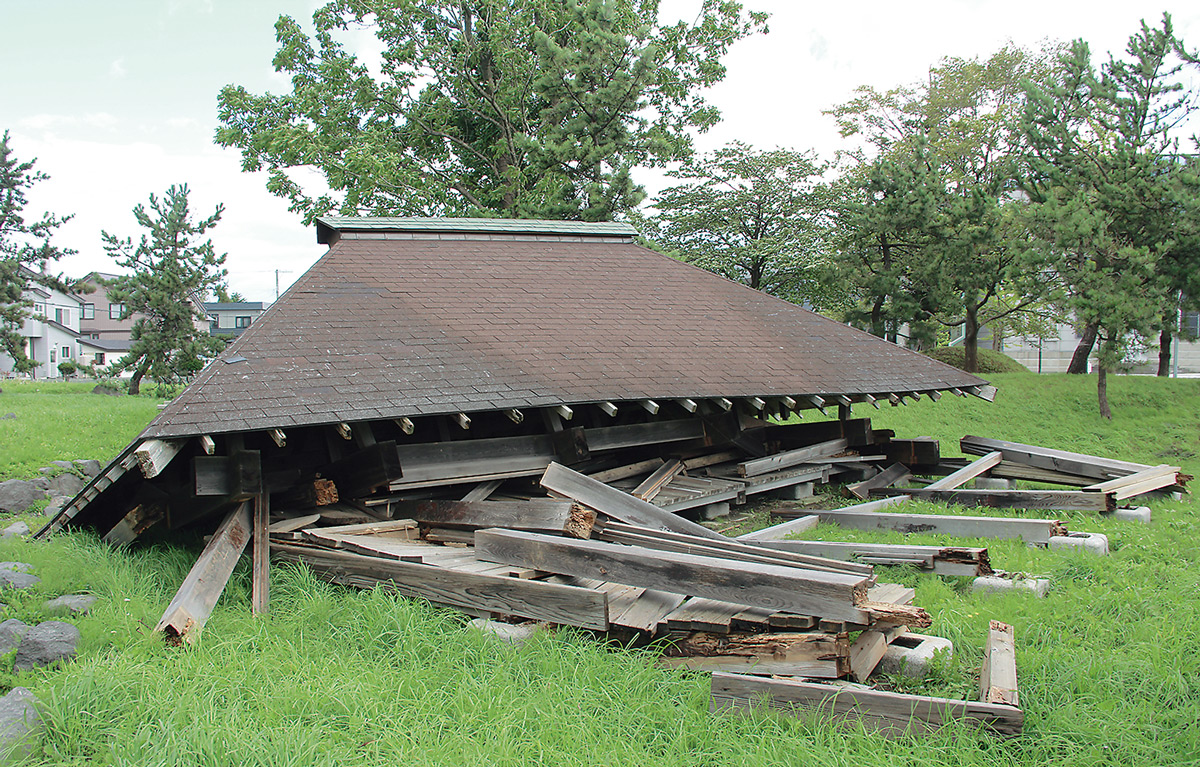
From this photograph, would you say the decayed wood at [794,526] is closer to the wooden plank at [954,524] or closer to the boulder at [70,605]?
the wooden plank at [954,524]

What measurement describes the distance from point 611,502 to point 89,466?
9.69m

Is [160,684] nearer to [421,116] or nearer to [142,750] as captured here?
[142,750]

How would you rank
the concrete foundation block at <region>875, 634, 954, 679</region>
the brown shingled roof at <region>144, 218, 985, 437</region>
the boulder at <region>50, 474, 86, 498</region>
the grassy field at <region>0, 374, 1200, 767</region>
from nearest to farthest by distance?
1. the grassy field at <region>0, 374, 1200, 767</region>
2. the concrete foundation block at <region>875, 634, 954, 679</region>
3. the brown shingled roof at <region>144, 218, 985, 437</region>
4. the boulder at <region>50, 474, 86, 498</region>

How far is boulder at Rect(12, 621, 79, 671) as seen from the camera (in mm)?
4980

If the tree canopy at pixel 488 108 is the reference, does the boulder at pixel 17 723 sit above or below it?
below

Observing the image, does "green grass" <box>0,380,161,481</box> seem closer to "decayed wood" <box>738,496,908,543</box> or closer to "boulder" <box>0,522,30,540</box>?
"boulder" <box>0,522,30,540</box>

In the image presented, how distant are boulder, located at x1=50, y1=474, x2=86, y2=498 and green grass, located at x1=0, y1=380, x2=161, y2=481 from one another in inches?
21.7

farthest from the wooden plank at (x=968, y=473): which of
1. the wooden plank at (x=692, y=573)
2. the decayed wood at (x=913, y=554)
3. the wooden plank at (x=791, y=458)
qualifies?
the wooden plank at (x=692, y=573)

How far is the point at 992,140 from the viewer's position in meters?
28.9

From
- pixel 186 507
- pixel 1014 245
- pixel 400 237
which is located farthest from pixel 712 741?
pixel 1014 245

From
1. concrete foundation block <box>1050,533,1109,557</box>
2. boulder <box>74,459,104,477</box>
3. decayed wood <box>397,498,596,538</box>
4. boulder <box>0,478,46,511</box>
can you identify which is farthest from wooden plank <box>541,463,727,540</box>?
boulder <box>74,459,104,477</box>

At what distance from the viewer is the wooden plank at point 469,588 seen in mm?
5125

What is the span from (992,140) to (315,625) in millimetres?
30710

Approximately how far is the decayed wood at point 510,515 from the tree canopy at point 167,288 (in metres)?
18.1
